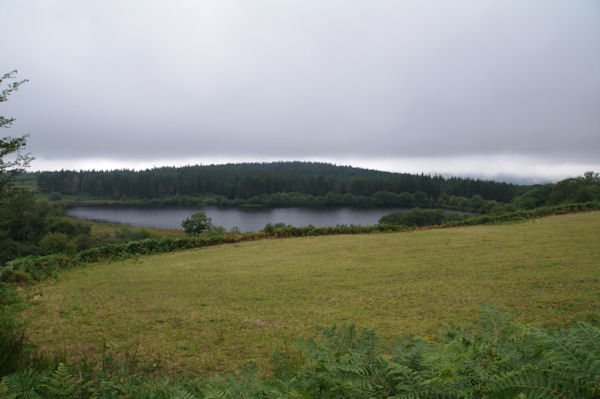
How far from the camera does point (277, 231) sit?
1756cm

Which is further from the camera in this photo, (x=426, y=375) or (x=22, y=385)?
(x=22, y=385)

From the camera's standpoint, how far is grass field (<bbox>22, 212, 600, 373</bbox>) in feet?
15.4

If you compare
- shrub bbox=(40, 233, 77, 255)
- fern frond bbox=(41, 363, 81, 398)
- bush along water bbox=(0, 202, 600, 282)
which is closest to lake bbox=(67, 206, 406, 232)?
shrub bbox=(40, 233, 77, 255)

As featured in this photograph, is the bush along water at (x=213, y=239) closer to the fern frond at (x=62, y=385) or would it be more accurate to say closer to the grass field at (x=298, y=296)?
the grass field at (x=298, y=296)

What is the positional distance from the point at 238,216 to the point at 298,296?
59.3m

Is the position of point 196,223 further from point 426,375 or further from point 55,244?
point 426,375

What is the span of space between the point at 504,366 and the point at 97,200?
112913 mm

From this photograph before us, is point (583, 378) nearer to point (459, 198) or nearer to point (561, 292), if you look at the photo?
point (561, 292)

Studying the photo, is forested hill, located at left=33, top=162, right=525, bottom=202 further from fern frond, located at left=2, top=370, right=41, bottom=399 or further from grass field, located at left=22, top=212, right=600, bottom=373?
fern frond, located at left=2, top=370, right=41, bottom=399

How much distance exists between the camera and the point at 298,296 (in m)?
6.95

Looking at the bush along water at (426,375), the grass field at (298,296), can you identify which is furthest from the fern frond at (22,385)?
the grass field at (298,296)

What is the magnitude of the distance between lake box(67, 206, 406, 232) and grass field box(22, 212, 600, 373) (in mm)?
38183

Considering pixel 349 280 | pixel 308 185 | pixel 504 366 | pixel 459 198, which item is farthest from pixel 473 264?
pixel 308 185

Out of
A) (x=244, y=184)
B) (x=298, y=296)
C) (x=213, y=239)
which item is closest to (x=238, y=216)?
(x=244, y=184)
